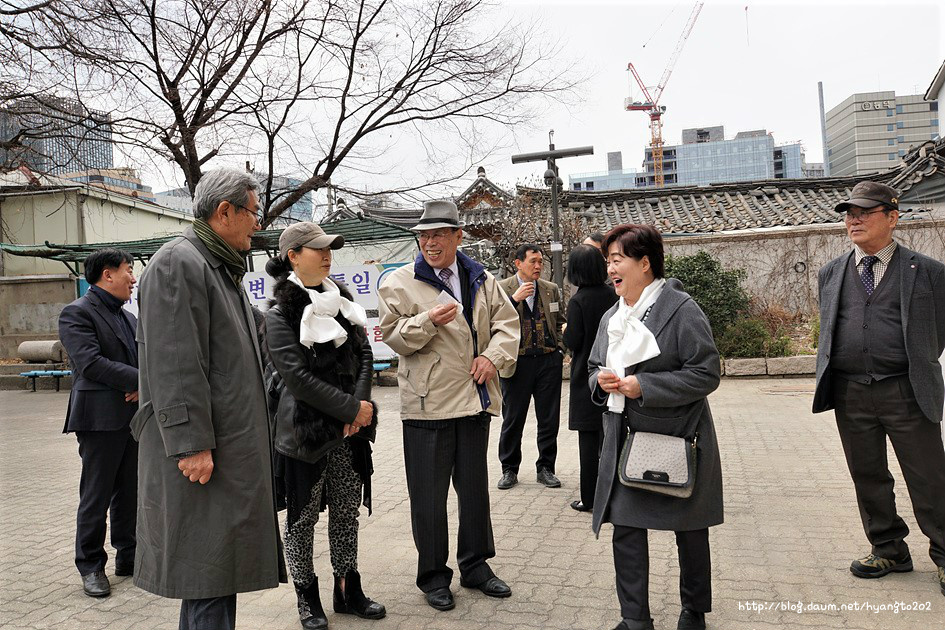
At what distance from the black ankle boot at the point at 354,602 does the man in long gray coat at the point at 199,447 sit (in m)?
1.00

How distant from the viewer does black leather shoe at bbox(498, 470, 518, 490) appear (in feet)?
19.3

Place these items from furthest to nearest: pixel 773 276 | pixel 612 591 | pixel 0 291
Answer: pixel 0 291 < pixel 773 276 < pixel 612 591

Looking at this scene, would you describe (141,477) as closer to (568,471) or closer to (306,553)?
(306,553)

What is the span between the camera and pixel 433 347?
12.5 feet

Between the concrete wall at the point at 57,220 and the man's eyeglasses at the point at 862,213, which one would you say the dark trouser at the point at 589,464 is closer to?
the man's eyeglasses at the point at 862,213

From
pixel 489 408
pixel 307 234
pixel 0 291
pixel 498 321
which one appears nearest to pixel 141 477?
pixel 307 234

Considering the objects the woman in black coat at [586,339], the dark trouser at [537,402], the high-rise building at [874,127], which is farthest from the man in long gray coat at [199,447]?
the high-rise building at [874,127]

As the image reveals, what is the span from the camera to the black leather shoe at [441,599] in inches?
143

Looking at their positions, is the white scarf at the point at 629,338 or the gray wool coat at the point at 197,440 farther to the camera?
the white scarf at the point at 629,338

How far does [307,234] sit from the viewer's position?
3.51m

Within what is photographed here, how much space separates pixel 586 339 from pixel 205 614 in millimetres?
3367

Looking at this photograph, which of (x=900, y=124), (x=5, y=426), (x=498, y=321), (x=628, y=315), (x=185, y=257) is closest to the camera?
(x=185, y=257)

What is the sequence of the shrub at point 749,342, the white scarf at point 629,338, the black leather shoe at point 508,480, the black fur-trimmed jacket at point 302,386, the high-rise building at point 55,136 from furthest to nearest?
1. the shrub at point 749,342
2. the high-rise building at point 55,136
3. the black leather shoe at point 508,480
4. the black fur-trimmed jacket at point 302,386
5. the white scarf at point 629,338

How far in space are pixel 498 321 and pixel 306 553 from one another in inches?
62.8
